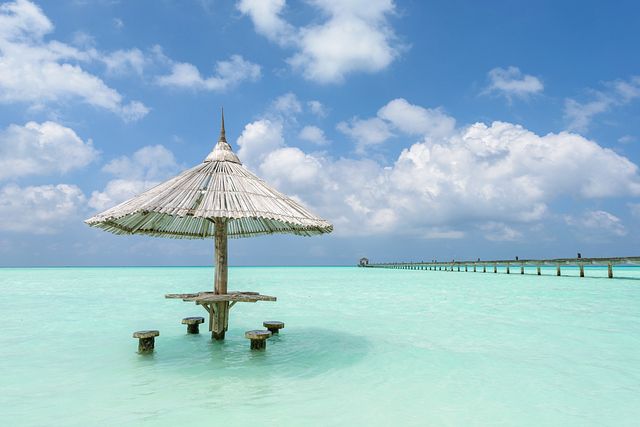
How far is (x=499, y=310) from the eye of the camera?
Result: 12383mm

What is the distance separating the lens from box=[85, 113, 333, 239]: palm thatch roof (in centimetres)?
555

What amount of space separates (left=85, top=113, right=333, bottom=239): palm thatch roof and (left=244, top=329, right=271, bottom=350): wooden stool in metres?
1.70

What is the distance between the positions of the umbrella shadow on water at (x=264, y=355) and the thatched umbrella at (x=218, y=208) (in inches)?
20.2

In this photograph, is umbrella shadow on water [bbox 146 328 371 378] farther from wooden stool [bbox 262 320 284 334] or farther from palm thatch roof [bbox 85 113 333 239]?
palm thatch roof [bbox 85 113 333 239]

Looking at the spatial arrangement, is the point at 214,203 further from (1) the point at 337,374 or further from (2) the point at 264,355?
(1) the point at 337,374

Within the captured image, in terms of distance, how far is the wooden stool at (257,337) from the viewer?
250 inches

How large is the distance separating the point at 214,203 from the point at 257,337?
2107 mm

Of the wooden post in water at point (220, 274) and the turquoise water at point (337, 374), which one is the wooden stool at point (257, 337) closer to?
the turquoise water at point (337, 374)

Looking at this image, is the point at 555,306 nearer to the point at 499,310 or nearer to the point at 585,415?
the point at 499,310

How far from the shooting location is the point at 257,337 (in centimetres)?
634

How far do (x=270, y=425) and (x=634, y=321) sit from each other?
9.87m

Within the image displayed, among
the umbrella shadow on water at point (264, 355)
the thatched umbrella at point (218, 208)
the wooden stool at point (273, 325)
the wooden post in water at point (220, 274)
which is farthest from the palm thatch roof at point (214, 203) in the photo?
the umbrella shadow on water at point (264, 355)

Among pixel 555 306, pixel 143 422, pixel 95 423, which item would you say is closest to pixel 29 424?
pixel 95 423

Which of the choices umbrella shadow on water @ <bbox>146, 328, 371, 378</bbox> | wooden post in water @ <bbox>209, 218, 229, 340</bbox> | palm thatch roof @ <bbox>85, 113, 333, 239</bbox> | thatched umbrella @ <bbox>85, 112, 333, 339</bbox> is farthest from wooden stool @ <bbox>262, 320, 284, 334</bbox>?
palm thatch roof @ <bbox>85, 113, 333, 239</bbox>
